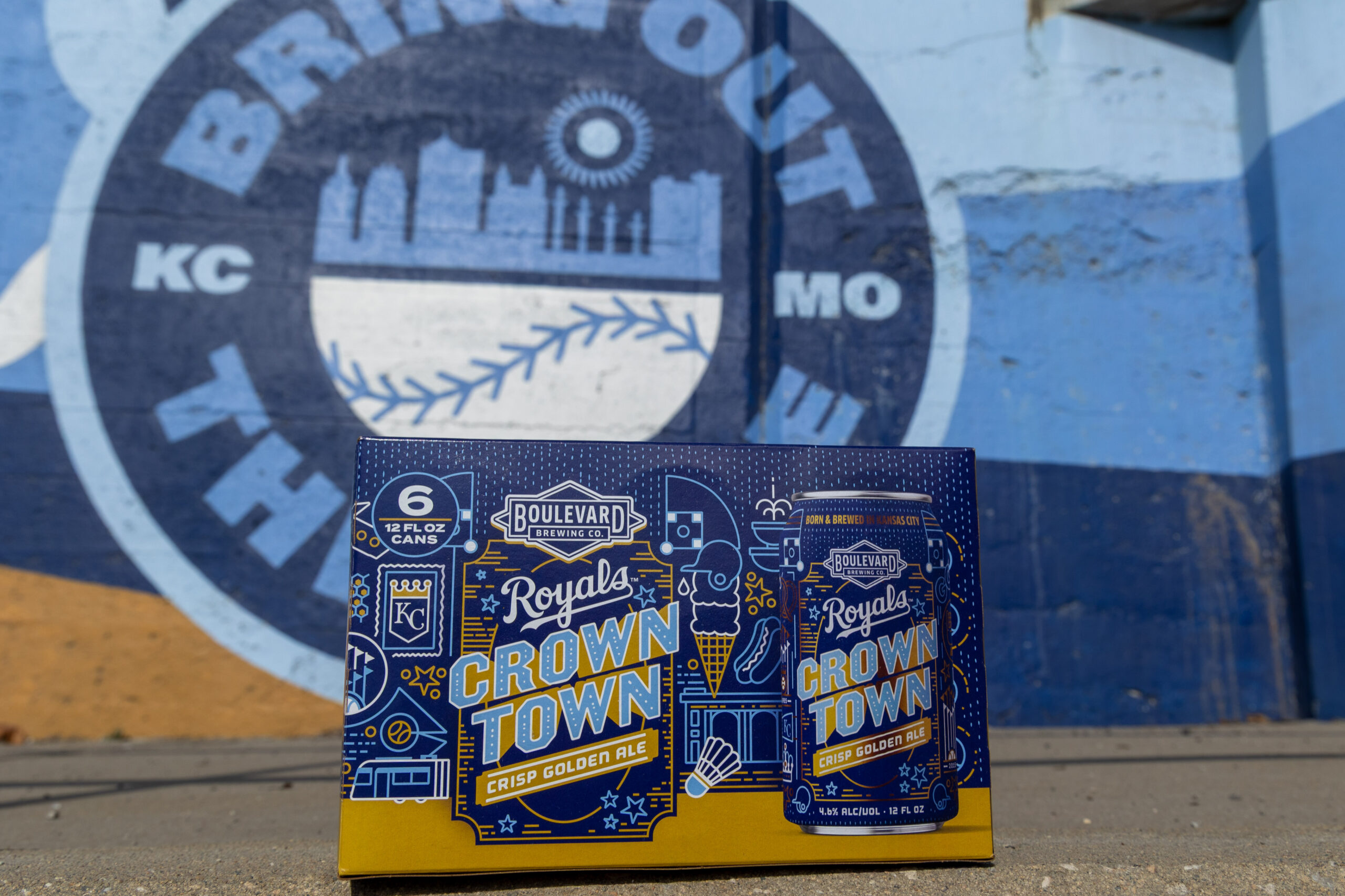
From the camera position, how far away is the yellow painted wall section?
130 inches

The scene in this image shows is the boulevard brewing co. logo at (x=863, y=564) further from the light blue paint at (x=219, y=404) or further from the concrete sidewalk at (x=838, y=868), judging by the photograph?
the light blue paint at (x=219, y=404)

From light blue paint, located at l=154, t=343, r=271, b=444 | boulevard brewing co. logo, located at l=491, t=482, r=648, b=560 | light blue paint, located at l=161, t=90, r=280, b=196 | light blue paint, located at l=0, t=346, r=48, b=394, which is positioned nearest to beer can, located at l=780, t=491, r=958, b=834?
boulevard brewing co. logo, located at l=491, t=482, r=648, b=560

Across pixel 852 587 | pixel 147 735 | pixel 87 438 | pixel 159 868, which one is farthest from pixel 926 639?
pixel 87 438

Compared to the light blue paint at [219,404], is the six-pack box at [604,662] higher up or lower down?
lower down

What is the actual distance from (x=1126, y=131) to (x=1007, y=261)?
956mm

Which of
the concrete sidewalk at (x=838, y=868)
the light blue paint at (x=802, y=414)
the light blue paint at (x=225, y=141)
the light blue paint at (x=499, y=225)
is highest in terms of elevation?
the light blue paint at (x=225, y=141)

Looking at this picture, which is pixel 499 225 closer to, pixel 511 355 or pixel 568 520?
pixel 511 355

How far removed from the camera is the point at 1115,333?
3893 millimetres

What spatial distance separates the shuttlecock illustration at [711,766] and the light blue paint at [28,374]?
3539 mm

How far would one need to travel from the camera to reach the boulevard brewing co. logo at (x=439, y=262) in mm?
3496

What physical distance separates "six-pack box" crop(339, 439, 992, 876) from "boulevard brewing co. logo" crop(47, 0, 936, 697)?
2.18 metres

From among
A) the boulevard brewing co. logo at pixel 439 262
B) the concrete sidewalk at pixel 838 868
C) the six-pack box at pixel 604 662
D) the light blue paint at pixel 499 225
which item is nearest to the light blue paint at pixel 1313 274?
the concrete sidewalk at pixel 838 868

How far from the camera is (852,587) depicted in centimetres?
143

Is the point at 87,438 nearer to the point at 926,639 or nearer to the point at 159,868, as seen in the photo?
the point at 159,868
